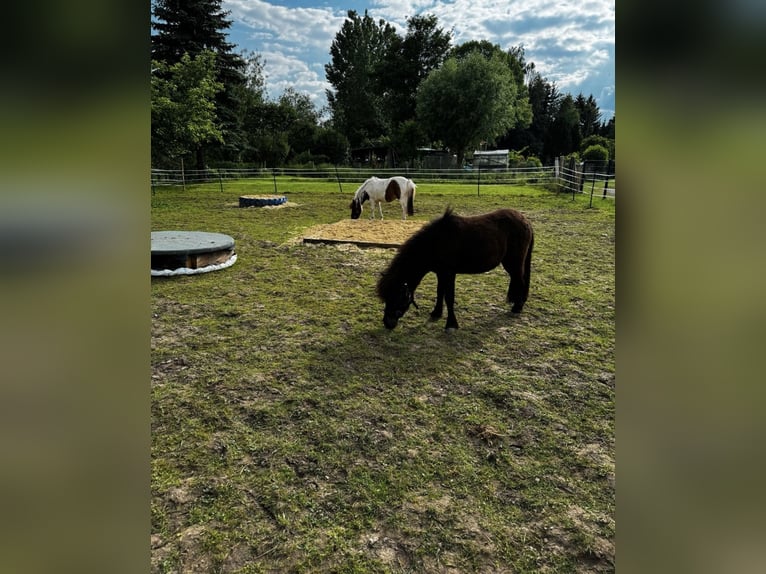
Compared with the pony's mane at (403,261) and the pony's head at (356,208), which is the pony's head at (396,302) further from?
the pony's head at (356,208)

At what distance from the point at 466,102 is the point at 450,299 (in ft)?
101

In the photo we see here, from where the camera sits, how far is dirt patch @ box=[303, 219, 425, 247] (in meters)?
8.93

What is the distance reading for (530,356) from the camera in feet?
13.8

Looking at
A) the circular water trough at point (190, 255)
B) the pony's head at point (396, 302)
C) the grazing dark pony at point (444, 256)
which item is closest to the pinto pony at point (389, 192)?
the circular water trough at point (190, 255)

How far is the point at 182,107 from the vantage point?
62.0 ft

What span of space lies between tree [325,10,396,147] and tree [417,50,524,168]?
Answer: 11773 mm

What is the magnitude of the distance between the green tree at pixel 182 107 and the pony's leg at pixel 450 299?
17222 millimetres

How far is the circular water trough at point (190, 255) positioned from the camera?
268 inches

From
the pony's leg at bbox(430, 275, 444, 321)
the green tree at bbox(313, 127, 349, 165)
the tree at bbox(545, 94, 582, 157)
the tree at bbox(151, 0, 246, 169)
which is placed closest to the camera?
the pony's leg at bbox(430, 275, 444, 321)

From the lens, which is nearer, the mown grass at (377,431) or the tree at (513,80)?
the mown grass at (377,431)

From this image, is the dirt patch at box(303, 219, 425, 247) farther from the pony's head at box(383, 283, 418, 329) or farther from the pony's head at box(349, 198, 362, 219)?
the pony's head at box(383, 283, 418, 329)

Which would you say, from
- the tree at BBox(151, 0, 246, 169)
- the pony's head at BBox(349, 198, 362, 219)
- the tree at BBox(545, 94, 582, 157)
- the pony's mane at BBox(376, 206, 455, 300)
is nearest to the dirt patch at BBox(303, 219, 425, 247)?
the pony's head at BBox(349, 198, 362, 219)
